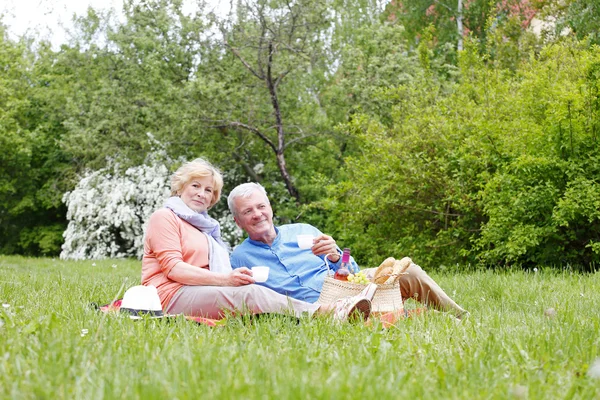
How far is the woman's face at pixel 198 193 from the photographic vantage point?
5.11 metres

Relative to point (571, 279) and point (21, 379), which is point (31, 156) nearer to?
point (571, 279)

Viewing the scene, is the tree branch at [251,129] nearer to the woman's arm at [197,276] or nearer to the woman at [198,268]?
the woman at [198,268]

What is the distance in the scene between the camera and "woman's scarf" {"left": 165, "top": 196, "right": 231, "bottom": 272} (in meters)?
4.93

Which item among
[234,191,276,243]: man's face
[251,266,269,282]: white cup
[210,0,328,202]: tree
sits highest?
[210,0,328,202]: tree

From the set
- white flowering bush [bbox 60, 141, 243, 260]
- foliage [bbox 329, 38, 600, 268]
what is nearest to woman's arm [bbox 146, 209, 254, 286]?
foliage [bbox 329, 38, 600, 268]

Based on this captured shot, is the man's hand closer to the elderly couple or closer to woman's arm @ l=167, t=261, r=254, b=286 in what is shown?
the elderly couple

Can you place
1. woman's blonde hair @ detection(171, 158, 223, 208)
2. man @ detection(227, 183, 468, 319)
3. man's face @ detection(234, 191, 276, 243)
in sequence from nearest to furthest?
1. man @ detection(227, 183, 468, 319)
2. man's face @ detection(234, 191, 276, 243)
3. woman's blonde hair @ detection(171, 158, 223, 208)

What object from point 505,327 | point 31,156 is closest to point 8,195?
point 31,156

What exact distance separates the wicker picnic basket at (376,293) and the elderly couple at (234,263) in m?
0.10

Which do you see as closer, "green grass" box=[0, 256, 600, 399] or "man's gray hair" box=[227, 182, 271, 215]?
"green grass" box=[0, 256, 600, 399]

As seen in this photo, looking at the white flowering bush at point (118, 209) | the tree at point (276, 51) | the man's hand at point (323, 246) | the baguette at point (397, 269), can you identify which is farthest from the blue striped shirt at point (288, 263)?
the white flowering bush at point (118, 209)

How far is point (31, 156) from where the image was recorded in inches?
838

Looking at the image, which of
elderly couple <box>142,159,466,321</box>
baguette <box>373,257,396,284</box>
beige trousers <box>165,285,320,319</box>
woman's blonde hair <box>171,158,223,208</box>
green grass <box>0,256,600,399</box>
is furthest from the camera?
woman's blonde hair <box>171,158,223,208</box>

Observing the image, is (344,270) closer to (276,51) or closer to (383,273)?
(383,273)
